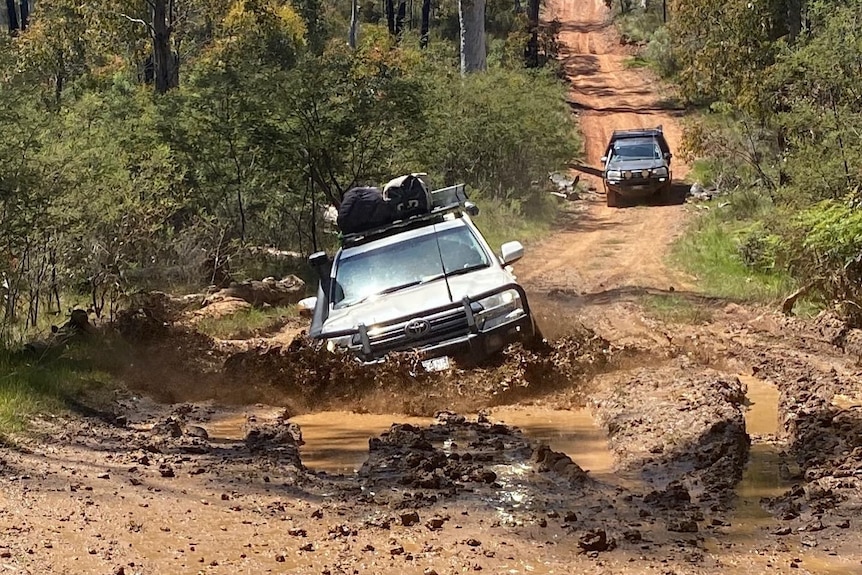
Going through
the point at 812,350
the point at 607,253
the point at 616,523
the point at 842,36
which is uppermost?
the point at 842,36

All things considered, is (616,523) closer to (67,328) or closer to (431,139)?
(67,328)

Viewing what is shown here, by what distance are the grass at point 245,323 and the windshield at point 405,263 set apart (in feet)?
12.7

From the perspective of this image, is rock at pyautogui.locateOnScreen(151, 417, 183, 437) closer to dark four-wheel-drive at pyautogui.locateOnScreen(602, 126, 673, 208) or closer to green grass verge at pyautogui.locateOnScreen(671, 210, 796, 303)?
green grass verge at pyautogui.locateOnScreen(671, 210, 796, 303)

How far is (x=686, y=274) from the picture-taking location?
16984mm

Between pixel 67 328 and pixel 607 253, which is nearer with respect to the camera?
pixel 67 328

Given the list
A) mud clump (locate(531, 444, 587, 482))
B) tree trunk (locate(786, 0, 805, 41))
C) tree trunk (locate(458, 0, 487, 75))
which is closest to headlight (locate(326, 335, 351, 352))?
mud clump (locate(531, 444, 587, 482))

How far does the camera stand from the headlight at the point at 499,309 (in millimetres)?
9266

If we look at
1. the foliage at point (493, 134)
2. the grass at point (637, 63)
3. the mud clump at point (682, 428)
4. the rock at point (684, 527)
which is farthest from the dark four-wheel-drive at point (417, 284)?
the grass at point (637, 63)

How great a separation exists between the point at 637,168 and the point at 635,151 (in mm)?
1049

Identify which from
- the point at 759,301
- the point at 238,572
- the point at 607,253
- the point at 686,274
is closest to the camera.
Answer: the point at 238,572

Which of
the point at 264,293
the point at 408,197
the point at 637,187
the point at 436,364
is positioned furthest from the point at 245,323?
the point at 637,187

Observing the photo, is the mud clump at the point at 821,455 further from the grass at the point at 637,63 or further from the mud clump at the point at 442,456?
the grass at the point at 637,63

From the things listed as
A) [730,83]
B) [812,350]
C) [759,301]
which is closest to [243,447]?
[812,350]

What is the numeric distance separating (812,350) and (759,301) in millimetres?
3150
